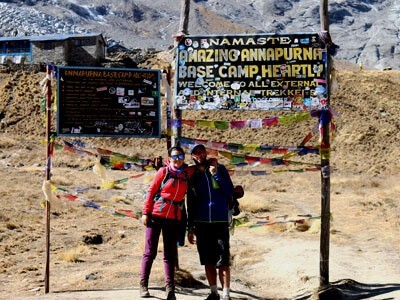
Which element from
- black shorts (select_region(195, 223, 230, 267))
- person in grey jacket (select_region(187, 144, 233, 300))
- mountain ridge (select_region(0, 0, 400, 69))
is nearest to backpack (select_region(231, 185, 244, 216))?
person in grey jacket (select_region(187, 144, 233, 300))

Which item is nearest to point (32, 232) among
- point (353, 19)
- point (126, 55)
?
point (126, 55)

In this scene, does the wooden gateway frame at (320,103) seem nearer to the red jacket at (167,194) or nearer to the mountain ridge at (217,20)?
the red jacket at (167,194)

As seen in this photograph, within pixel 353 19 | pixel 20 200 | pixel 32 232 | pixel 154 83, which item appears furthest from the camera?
pixel 353 19

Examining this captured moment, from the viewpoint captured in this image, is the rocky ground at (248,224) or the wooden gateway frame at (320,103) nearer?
the wooden gateway frame at (320,103)

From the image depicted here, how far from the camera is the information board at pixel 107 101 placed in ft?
29.1

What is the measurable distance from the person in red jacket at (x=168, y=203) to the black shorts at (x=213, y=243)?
0.33m

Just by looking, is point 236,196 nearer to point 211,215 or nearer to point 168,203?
point 211,215

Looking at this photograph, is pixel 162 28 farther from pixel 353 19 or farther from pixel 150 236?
pixel 150 236

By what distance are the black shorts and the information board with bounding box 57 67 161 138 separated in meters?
Answer: 2.37

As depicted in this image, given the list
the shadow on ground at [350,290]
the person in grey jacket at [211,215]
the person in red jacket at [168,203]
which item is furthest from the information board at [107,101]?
the shadow on ground at [350,290]

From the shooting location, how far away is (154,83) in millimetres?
9148

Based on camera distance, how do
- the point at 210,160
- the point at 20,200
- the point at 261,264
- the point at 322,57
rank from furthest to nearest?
the point at 20,200, the point at 261,264, the point at 322,57, the point at 210,160

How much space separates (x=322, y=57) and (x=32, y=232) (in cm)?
1028

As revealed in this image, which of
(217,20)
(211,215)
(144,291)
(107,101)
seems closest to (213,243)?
(211,215)
